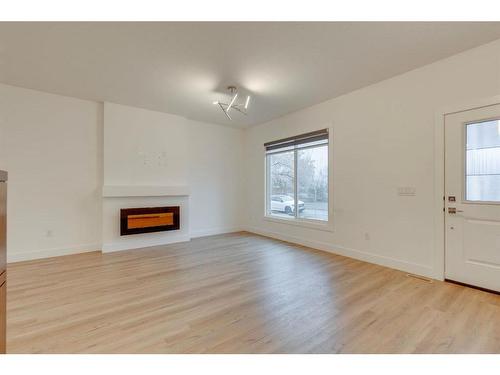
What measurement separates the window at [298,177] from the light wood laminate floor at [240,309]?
4.46ft

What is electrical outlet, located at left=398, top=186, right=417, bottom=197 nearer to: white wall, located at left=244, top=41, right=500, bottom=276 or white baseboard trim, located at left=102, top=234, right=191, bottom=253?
white wall, located at left=244, top=41, right=500, bottom=276

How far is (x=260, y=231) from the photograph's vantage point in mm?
5773

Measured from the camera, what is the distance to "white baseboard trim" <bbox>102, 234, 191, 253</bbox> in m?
4.30

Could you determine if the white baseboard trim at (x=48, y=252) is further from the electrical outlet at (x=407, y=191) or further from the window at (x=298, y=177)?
the electrical outlet at (x=407, y=191)

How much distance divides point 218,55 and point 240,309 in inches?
106

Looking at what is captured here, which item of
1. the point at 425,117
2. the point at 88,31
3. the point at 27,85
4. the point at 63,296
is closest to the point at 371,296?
the point at 425,117

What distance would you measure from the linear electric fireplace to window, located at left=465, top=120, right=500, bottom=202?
4.57 meters

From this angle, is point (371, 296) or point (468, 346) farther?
point (371, 296)

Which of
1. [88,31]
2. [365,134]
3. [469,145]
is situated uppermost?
[88,31]

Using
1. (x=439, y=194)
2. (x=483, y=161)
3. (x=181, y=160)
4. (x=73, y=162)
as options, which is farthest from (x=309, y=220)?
(x=73, y=162)
